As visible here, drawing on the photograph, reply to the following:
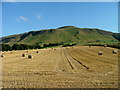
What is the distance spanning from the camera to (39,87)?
9.20 metres

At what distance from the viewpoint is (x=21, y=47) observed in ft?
343

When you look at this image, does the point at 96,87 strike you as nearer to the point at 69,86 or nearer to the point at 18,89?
the point at 69,86

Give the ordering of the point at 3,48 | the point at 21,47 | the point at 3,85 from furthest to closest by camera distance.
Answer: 1. the point at 21,47
2. the point at 3,48
3. the point at 3,85

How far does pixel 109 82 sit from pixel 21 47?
98767mm

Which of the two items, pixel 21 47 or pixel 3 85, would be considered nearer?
pixel 3 85

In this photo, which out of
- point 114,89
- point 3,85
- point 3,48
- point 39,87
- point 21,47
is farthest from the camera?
point 21,47

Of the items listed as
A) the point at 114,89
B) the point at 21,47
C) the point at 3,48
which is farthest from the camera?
the point at 21,47

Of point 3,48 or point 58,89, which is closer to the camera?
point 58,89

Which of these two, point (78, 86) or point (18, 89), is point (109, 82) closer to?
point (78, 86)

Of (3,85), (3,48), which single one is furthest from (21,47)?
(3,85)

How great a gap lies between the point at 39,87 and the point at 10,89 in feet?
5.45

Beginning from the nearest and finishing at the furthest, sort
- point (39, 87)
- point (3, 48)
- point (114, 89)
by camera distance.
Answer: point (114, 89)
point (39, 87)
point (3, 48)

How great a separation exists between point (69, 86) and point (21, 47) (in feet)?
324

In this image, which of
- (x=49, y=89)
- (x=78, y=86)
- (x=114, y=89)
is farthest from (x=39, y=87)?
(x=114, y=89)
